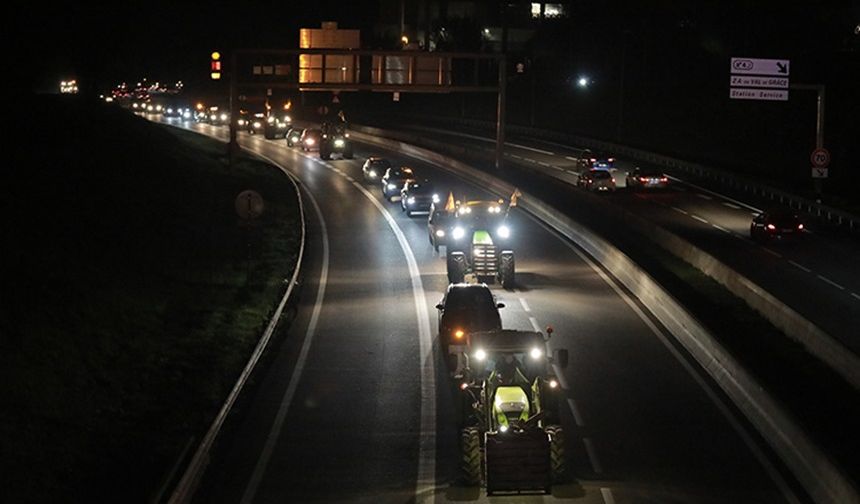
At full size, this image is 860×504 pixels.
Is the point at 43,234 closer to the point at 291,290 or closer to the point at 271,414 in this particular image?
the point at 291,290

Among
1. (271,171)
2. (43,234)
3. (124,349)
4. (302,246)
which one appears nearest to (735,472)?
(124,349)

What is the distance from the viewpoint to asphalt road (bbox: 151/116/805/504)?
1828 cm

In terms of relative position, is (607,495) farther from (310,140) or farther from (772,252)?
(310,140)

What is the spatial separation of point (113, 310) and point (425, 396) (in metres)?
9.59

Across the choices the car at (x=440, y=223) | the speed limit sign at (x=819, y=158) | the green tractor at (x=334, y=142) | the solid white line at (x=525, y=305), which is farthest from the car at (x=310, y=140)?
the solid white line at (x=525, y=305)

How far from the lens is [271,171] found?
73.2 metres

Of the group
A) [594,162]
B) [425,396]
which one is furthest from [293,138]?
[425,396]

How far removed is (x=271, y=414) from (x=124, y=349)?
20.0ft

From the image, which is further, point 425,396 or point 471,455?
point 425,396

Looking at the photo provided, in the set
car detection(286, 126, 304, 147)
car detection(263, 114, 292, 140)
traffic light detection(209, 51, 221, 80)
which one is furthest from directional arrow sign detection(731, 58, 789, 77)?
car detection(263, 114, 292, 140)

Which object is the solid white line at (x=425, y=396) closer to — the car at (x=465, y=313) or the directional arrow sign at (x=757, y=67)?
the car at (x=465, y=313)

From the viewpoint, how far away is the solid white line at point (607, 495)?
57.0ft

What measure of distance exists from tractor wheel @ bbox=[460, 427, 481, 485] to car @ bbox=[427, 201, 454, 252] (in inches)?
943

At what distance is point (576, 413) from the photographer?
22.8 m
